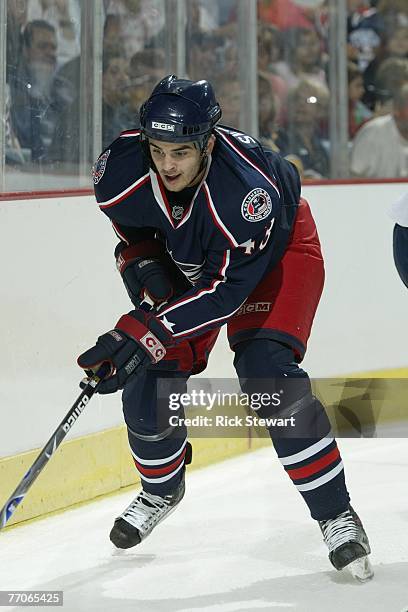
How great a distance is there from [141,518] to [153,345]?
1.89 ft

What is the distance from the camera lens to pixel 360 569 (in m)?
2.43

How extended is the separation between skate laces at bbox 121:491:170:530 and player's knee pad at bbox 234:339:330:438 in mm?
403

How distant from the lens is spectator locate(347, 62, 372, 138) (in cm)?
469

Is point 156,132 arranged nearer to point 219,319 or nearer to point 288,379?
point 219,319

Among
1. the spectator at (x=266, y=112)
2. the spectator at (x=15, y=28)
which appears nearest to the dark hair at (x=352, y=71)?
the spectator at (x=266, y=112)

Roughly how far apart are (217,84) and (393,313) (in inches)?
40.4

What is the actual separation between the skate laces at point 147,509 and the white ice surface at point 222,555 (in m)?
0.08

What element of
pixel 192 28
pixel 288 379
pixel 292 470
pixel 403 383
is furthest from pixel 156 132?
pixel 403 383

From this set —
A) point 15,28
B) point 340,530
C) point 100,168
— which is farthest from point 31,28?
point 340,530

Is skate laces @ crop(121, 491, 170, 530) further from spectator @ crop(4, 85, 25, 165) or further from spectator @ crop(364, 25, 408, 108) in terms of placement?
spectator @ crop(364, 25, 408, 108)

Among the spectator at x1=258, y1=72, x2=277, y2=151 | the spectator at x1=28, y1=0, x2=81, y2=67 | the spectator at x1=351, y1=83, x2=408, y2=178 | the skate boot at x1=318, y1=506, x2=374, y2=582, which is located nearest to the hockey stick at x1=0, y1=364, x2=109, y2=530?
the skate boot at x1=318, y1=506, x2=374, y2=582

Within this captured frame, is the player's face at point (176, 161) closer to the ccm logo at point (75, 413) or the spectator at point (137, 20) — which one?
the ccm logo at point (75, 413)

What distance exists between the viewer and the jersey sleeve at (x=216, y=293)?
7.54 ft

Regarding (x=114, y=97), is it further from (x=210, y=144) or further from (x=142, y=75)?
(x=210, y=144)
